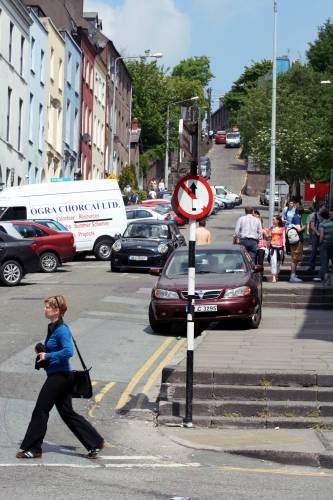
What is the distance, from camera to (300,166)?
185 ft

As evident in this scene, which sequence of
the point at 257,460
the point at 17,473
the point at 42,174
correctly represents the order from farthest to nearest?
1. the point at 42,174
2. the point at 257,460
3. the point at 17,473

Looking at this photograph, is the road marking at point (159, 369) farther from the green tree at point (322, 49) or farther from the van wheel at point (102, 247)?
the green tree at point (322, 49)

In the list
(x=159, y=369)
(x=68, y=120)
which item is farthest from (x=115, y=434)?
(x=68, y=120)

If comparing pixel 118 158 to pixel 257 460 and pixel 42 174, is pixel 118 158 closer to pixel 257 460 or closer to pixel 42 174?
pixel 42 174

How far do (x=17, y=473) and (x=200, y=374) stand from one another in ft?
12.7

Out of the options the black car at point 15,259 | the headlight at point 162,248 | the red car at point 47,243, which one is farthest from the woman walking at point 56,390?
the red car at point 47,243

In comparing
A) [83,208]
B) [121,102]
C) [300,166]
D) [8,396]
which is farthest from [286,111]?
[8,396]

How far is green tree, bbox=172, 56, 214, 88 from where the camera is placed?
142500mm

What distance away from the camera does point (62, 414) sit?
1026cm

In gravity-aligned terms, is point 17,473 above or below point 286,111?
below

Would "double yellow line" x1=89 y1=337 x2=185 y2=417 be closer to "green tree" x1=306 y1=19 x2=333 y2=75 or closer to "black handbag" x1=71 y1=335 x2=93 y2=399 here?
"black handbag" x1=71 y1=335 x2=93 y2=399

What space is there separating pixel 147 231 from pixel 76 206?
3.63 meters

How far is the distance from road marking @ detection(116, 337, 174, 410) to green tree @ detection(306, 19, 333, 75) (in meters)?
64.2

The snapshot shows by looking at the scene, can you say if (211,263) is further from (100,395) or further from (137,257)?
(137,257)
